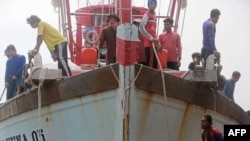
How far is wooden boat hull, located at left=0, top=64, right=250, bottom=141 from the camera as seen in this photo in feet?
29.8

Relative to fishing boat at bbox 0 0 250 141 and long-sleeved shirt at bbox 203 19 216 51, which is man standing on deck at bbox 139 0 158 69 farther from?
long-sleeved shirt at bbox 203 19 216 51

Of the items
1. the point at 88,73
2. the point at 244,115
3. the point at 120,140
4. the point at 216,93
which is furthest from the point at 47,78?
the point at 244,115

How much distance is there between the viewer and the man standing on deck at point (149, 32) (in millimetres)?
10336

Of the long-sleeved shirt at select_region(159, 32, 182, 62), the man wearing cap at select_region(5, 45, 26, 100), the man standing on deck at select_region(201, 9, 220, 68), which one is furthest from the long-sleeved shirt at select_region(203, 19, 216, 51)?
the man wearing cap at select_region(5, 45, 26, 100)

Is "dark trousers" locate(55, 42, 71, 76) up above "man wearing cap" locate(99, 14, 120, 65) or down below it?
below

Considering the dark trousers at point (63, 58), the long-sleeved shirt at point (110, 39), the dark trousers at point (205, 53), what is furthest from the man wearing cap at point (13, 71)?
the dark trousers at point (205, 53)

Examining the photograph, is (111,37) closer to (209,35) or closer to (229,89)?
(209,35)

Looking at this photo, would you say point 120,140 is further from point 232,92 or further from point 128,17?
point 232,92

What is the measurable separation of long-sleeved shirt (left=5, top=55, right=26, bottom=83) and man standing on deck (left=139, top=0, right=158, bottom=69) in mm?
2998

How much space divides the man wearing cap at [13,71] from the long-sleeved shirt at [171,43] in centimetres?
299

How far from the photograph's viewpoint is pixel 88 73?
30.7ft

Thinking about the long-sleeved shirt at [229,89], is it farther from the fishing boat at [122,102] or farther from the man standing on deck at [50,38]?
the man standing on deck at [50,38]

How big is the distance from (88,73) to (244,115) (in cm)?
392

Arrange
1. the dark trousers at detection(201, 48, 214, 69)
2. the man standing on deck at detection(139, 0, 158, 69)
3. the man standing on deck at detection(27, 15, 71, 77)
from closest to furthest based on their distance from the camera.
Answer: the man standing on deck at detection(139, 0, 158, 69) → the man standing on deck at detection(27, 15, 71, 77) → the dark trousers at detection(201, 48, 214, 69)
